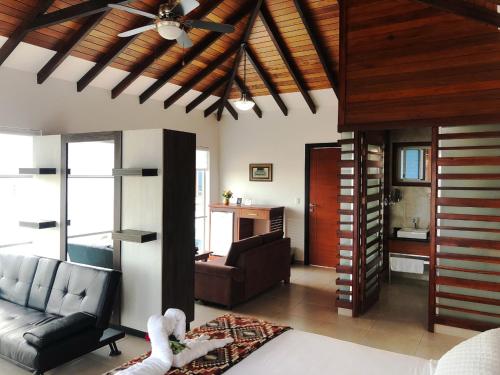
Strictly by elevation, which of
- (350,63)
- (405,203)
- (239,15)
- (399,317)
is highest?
(239,15)

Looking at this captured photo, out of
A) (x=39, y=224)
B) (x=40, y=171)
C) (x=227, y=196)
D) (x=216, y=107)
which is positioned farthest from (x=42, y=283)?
(x=216, y=107)

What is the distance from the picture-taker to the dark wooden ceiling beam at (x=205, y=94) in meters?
7.19

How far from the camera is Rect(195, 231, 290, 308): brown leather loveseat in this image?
16.5ft

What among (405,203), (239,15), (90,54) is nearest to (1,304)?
(90,54)

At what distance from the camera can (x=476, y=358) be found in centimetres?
188

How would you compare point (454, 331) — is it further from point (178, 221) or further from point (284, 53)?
point (284, 53)

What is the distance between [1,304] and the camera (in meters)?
4.10

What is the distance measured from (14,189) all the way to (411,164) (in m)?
5.91

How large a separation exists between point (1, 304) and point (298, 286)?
3964 mm

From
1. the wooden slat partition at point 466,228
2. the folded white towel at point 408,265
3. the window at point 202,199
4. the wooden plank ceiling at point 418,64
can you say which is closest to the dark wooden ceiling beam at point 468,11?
the wooden plank ceiling at point 418,64

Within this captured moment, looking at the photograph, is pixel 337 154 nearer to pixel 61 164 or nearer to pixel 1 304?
pixel 61 164

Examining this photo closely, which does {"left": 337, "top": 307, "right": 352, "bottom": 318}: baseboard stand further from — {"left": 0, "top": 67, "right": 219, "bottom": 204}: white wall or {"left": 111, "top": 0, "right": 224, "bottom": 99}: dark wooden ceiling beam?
{"left": 0, "top": 67, "right": 219, "bottom": 204}: white wall

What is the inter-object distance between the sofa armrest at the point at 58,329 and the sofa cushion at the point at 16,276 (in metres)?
0.94

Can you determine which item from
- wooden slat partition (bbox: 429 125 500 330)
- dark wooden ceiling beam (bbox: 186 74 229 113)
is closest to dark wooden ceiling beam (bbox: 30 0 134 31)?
dark wooden ceiling beam (bbox: 186 74 229 113)
